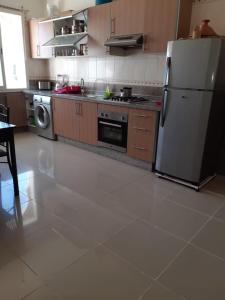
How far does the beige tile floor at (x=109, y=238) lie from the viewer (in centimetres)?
142

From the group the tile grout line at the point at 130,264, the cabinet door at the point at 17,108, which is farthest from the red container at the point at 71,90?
the tile grout line at the point at 130,264

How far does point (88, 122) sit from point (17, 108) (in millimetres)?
1925

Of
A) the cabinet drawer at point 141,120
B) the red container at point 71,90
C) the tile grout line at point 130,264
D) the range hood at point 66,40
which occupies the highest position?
the range hood at point 66,40

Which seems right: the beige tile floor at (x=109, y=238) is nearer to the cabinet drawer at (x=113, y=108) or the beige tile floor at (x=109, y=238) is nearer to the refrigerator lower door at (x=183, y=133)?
the refrigerator lower door at (x=183, y=133)

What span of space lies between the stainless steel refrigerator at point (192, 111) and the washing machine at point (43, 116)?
2.23 meters

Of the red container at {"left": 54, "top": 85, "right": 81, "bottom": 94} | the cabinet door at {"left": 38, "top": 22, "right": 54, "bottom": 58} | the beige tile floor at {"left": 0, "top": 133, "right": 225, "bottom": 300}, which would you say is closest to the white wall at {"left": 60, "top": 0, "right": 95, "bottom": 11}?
the cabinet door at {"left": 38, "top": 22, "right": 54, "bottom": 58}

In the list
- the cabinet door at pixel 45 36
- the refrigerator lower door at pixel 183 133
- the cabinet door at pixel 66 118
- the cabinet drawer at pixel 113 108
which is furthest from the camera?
the cabinet door at pixel 45 36

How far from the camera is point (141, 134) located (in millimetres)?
3092

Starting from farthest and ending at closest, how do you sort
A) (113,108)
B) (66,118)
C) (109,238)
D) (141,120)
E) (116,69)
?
(66,118) < (116,69) < (113,108) < (141,120) < (109,238)

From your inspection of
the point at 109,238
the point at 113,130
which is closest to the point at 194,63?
the point at 113,130

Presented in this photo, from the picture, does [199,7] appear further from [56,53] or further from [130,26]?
[56,53]

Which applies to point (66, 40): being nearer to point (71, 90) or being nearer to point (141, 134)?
point (71, 90)

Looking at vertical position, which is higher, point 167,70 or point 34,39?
point 34,39

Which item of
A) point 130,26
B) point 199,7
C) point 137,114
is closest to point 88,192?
point 137,114
